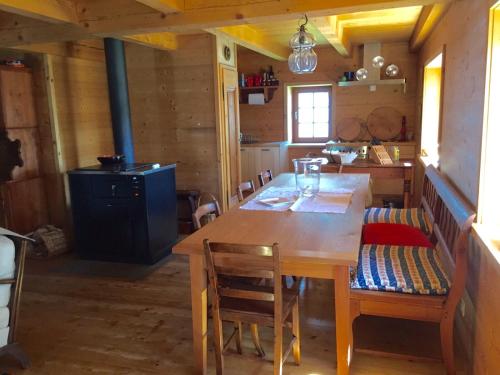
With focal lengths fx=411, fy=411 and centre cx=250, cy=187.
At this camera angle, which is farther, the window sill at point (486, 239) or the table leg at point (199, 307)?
the table leg at point (199, 307)

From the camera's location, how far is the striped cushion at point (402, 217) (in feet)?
10.00

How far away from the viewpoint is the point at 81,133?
15.2ft

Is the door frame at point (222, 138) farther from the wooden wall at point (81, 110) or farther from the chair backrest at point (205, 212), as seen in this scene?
the chair backrest at point (205, 212)

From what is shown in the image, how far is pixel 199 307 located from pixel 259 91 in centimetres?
512

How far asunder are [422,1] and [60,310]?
3199 mm

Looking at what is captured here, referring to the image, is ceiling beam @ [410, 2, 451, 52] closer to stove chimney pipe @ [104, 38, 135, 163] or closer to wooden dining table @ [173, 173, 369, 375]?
wooden dining table @ [173, 173, 369, 375]

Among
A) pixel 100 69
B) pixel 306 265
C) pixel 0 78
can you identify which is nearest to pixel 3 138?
pixel 0 78

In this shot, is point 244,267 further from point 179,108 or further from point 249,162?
point 249,162

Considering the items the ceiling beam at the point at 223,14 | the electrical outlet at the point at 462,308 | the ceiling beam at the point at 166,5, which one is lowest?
the electrical outlet at the point at 462,308

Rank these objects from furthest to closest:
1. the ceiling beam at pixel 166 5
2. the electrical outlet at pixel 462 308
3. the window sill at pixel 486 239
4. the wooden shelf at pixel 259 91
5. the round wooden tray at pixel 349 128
Result: the wooden shelf at pixel 259 91 < the round wooden tray at pixel 349 128 < the ceiling beam at pixel 166 5 < the electrical outlet at pixel 462 308 < the window sill at pixel 486 239

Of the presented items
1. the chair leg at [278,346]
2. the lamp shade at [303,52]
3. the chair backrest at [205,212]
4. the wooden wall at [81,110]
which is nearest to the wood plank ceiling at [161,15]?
the lamp shade at [303,52]

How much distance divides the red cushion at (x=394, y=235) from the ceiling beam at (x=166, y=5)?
6.77 ft

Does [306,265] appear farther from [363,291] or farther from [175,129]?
[175,129]

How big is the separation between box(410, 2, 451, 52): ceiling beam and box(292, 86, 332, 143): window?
1.59 meters
